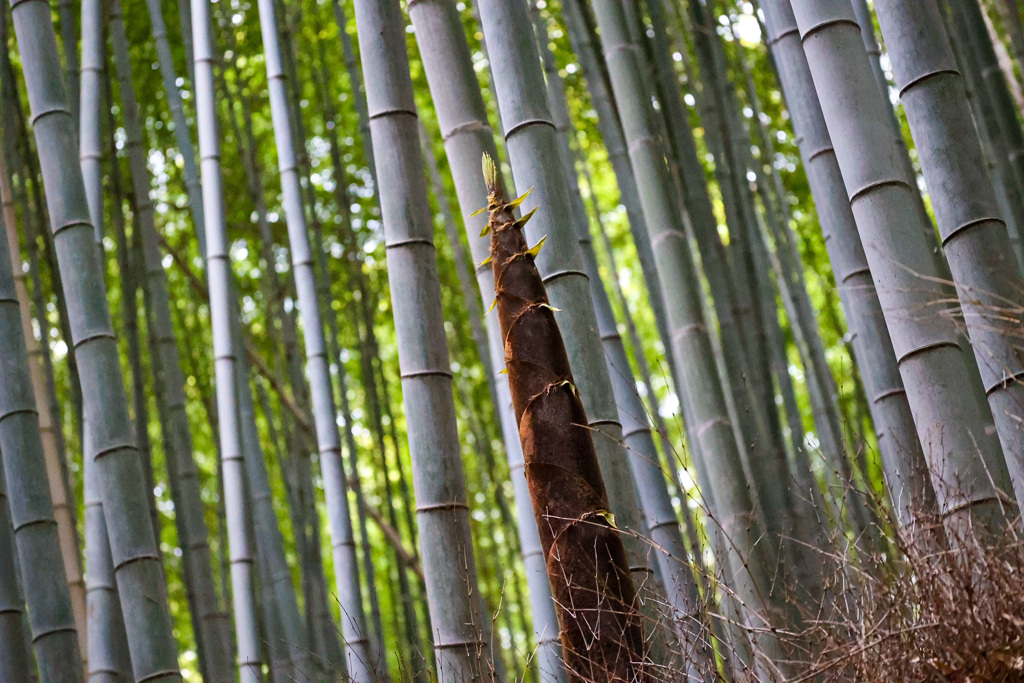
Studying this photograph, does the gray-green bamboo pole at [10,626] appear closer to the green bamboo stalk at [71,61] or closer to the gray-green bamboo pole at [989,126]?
the green bamboo stalk at [71,61]

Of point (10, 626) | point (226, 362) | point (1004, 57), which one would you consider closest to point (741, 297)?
point (226, 362)

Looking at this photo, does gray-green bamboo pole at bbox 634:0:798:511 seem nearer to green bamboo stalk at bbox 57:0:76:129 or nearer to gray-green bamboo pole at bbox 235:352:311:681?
gray-green bamboo pole at bbox 235:352:311:681

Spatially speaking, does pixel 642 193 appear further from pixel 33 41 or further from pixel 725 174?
pixel 33 41

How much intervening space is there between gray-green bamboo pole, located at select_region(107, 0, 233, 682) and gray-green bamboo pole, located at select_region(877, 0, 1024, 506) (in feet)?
7.94

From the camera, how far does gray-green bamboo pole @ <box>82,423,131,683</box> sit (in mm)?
2572

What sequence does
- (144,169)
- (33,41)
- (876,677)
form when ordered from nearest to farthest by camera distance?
(876,677) < (33,41) < (144,169)

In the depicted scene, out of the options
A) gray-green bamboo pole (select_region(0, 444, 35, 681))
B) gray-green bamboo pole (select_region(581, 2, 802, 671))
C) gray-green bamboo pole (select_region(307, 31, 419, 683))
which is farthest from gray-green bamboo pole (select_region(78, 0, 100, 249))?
gray-green bamboo pole (select_region(307, 31, 419, 683))

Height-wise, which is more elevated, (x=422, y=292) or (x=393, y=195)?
(x=393, y=195)

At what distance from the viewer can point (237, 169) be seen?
6.63 metres

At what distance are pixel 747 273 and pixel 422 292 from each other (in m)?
2.11

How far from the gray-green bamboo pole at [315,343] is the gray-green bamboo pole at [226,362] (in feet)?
0.61

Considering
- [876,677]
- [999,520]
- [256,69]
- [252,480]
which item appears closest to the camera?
[876,677]

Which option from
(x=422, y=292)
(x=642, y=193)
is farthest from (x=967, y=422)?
(x=642, y=193)

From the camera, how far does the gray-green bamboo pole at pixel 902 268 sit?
170 centimetres
